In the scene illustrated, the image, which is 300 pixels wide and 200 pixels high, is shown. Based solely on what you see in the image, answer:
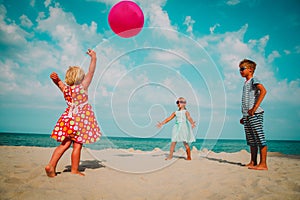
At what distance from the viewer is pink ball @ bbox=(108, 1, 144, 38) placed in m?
4.44

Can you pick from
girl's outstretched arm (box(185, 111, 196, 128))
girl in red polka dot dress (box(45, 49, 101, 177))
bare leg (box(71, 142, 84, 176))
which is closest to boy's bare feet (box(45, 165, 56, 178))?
girl in red polka dot dress (box(45, 49, 101, 177))

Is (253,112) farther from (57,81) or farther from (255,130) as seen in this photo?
(57,81)

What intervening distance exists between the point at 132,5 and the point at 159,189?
3528mm

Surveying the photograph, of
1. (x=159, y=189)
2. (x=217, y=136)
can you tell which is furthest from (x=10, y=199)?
(x=217, y=136)

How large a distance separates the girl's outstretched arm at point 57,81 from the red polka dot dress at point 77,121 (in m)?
0.14

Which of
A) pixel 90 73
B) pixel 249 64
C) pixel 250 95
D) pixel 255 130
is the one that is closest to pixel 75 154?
pixel 90 73

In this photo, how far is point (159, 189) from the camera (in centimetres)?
294

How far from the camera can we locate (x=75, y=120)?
11.1 feet

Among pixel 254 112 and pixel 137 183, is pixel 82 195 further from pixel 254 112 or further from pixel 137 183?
pixel 254 112

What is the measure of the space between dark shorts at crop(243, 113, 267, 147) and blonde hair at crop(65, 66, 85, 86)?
3127 millimetres

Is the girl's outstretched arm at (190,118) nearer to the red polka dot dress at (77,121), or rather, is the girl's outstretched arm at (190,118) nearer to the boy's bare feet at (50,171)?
the red polka dot dress at (77,121)

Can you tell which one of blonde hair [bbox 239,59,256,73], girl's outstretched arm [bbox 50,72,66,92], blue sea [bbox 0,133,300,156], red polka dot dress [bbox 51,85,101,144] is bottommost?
blue sea [bbox 0,133,300,156]

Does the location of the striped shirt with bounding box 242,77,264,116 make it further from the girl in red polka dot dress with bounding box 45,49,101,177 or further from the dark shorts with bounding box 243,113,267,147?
the girl in red polka dot dress with bounding box 45,49,101,177

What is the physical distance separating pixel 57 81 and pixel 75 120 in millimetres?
749
